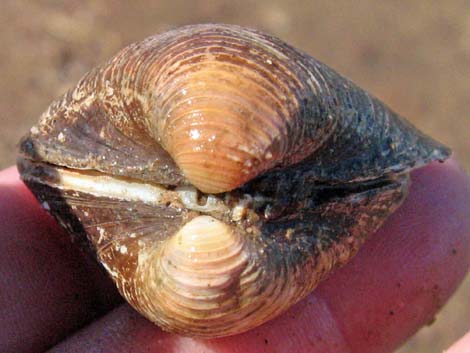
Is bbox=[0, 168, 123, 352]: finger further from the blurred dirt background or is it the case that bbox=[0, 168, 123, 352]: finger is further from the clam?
the blurred dirt background

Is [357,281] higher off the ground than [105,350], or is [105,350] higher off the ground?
[105,350]

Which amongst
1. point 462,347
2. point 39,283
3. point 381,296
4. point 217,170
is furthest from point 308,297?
point 39,283

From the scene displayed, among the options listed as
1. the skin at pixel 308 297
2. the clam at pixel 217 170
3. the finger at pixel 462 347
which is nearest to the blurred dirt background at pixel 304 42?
the skin at pixel 308 297

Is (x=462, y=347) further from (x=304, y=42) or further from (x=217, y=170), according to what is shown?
(x=304, y=42)

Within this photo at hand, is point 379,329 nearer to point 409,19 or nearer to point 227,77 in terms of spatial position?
point 227,77

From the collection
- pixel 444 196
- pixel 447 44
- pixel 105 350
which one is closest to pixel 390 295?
pixel 444 196


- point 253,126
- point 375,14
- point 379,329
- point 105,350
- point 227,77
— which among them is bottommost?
point 379,329
